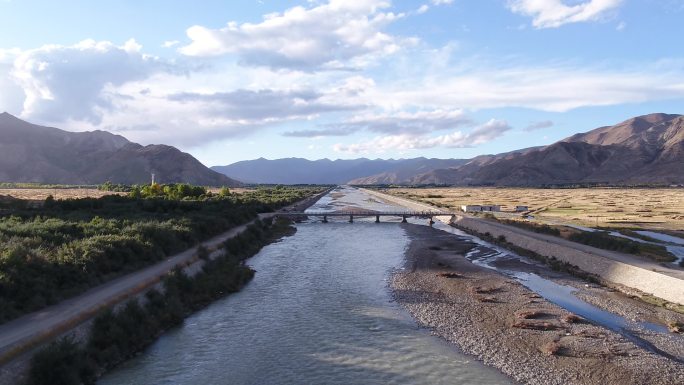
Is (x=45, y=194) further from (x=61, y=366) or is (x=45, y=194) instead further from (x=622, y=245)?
(x=622, y=245)

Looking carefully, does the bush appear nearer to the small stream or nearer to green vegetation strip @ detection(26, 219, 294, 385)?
green vegetation strip @ detection(26, 219, 294, 385)

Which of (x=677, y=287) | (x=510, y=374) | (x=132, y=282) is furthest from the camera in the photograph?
(x=677, y=287)

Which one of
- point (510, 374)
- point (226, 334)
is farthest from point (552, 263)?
point (226, 334)

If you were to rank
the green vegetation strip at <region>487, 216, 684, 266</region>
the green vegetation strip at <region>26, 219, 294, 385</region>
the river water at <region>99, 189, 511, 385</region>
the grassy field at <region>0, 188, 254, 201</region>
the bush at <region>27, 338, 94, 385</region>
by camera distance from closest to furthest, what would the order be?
the bush at <region>27, 338, 94, 385</region> < the green vegetation strip at <region>26, 219, 294, 385</region> < the river water at <region>99, 189, 511, 385</region> < the green vegetation strip at <region>487, 216, 684, 266</region> < the grassy field at <region>0, 188, 254, 201</region>

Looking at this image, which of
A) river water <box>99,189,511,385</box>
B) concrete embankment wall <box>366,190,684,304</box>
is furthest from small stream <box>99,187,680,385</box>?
concrete embankment wall <box>366,190,684,304</box>

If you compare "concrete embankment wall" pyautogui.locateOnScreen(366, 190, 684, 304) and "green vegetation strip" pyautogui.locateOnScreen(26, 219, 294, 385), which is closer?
"green vegetation strip" pyautogui.locateOnScreen(26, 219, 294, 385)

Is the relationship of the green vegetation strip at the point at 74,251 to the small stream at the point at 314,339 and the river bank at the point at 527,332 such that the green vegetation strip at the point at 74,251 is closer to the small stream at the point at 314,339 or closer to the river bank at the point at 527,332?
the small stream at the point at 314,339

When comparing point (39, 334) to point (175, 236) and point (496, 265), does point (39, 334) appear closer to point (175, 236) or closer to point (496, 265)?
point (175, 236)
